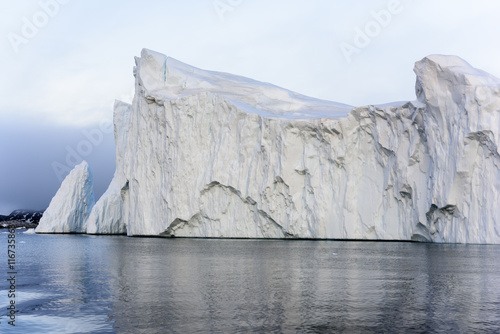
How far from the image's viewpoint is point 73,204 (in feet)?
157

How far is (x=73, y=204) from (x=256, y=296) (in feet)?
135

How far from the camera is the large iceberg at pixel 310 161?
25.9 meters

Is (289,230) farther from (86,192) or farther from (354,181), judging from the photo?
(86,192)

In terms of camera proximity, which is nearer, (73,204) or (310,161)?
(310,161)

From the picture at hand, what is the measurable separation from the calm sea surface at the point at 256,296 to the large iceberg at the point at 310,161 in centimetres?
980

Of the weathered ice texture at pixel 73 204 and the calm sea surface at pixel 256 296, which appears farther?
the weathered ice texture at pixel 73 204

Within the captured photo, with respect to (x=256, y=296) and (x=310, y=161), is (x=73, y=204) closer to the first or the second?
(x=310, y=161)

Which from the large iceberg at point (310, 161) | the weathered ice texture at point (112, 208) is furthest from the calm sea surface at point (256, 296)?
the weathered ice texture at point (112, 208)

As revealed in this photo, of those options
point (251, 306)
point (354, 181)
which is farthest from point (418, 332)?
point (354, 181)

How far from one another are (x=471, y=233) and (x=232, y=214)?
1479cm

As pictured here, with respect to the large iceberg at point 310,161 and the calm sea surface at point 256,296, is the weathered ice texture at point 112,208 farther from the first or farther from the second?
the calm sea surface at point 256,296

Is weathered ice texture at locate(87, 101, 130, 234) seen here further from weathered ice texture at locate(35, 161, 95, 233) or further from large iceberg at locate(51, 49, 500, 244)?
large iceberg at locate(51, 49, 500, 244)

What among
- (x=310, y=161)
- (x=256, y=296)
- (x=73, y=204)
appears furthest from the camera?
(x=73, y=204)

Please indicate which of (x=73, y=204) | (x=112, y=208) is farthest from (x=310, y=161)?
(x=73, y=204)
